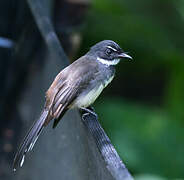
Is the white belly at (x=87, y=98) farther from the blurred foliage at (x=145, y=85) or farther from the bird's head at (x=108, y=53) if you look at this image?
the blurred foliage at (x=145, y=85)

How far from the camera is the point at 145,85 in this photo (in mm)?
9664

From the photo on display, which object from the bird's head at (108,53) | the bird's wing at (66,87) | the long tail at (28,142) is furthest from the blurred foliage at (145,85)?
the long tail at (28,142)

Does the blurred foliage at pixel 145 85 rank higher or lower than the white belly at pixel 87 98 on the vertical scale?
lower

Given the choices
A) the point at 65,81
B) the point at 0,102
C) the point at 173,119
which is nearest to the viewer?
the point at 65,81

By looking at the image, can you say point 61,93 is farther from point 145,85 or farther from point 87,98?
point 145,85

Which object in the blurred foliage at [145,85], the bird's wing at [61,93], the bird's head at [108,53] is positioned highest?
the bird's head at [108,53]

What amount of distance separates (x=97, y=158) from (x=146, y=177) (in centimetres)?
361

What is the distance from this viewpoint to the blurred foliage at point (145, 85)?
24.1 ft

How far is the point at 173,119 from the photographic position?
7930mm

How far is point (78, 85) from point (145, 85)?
4.71 m

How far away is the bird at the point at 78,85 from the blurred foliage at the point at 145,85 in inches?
77.4

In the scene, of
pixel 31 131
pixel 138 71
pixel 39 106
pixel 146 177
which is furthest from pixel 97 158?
pixel 138 71

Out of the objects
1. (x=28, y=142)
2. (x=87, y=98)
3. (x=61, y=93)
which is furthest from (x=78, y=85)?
(x=28, y=142)

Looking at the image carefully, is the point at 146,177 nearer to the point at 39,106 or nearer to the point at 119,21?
the point at 39,106
